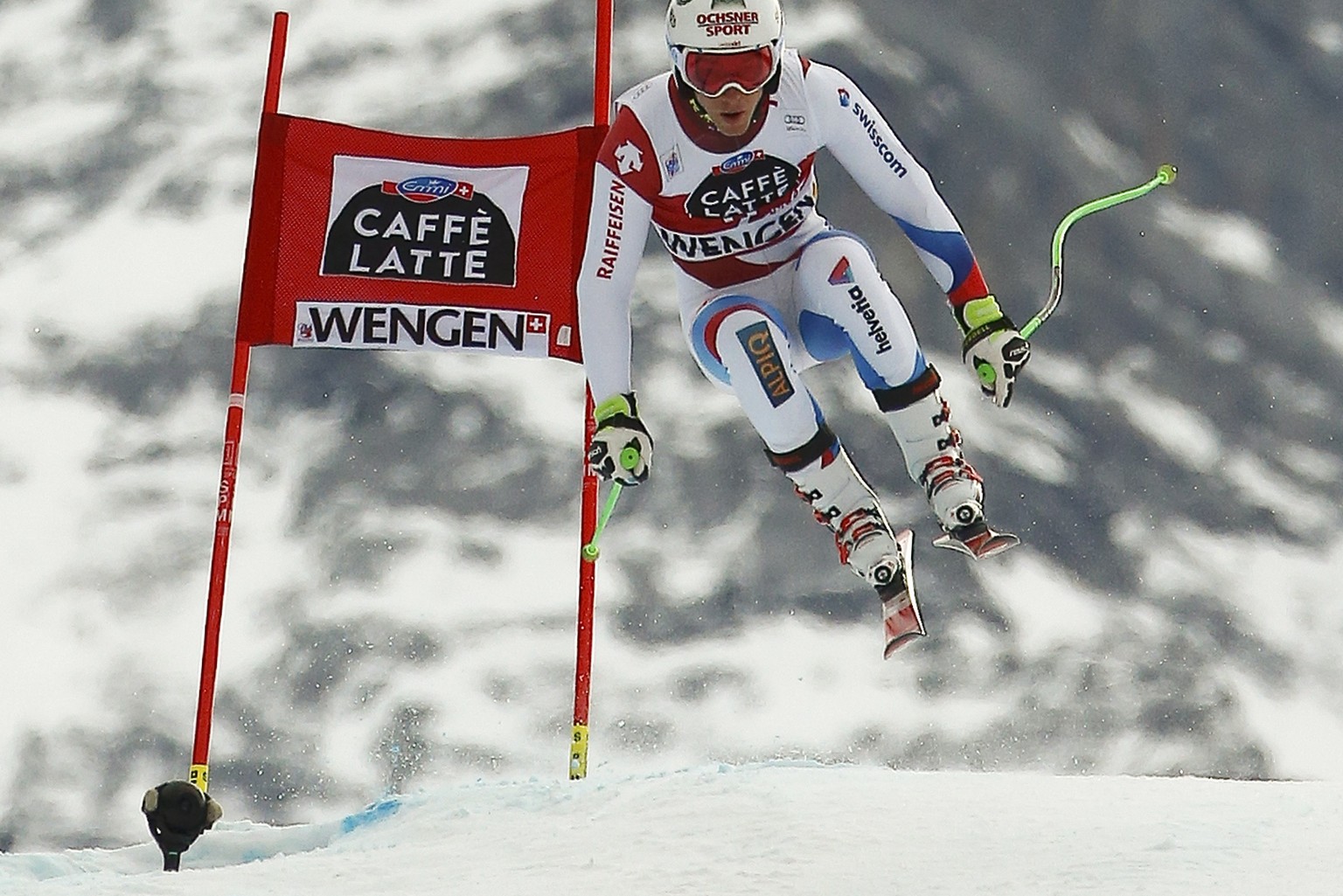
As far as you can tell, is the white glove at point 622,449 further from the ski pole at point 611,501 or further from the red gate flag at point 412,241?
the red gate flag at point 412,241

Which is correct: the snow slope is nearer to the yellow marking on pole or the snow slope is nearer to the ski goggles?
the yellow marking on pole

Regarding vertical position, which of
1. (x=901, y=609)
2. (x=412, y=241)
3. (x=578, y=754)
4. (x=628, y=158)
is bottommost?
(x=578, y=754)

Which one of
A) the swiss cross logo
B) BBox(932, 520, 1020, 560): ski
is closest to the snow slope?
BBox(932, 520, 1020, 560): ski

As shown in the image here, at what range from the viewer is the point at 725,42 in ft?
16.7

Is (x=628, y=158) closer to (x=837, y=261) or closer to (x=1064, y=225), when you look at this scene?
(x=837, y=261)

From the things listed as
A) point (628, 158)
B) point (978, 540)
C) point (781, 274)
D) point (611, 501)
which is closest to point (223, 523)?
point (611, 501)

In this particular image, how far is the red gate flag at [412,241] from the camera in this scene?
267 inches

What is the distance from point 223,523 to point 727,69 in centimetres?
275

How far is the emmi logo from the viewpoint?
676 cm

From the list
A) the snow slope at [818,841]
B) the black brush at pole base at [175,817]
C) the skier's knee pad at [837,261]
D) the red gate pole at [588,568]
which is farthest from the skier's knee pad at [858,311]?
the black brush at pole base at [175,817]

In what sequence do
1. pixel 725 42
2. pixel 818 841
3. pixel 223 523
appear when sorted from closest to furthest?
pixel 818 841 → pixel 725 42 → pixel 223 523

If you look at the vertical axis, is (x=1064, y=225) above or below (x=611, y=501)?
above

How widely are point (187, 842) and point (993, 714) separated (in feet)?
57.2

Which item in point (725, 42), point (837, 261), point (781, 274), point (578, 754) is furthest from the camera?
point (578, 754)
